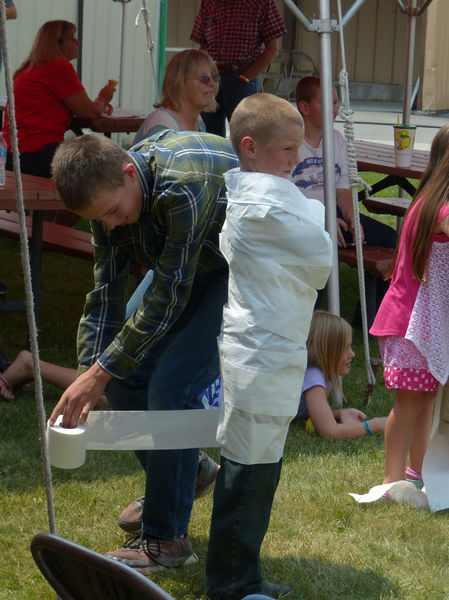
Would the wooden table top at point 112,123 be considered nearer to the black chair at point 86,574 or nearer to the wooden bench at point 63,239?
the wooden bench at point 63,239

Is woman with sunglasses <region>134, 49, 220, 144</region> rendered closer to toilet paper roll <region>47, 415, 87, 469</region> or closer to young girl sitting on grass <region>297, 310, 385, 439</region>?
young girl sitting on grass <region>297, 310, 385, 439</region>

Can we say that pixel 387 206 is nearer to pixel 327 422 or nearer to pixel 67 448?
pixel 327 422

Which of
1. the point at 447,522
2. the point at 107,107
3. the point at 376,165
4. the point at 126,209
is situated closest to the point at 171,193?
the point at 126,209

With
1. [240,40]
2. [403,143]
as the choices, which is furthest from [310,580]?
[240,40]

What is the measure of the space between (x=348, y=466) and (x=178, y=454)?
4.10ft

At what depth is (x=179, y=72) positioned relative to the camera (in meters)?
5.11

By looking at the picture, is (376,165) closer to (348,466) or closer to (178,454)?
(348,466)

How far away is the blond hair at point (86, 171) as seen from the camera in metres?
2.22

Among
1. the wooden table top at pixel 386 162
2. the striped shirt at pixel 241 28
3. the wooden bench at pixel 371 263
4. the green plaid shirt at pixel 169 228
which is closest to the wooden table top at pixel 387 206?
the wooden table top at pixel 386 162

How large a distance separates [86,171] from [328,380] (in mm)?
2327

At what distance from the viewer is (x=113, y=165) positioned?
2.26 metres

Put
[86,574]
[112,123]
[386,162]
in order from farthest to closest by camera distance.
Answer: [112,123], [386,162], [86,574]

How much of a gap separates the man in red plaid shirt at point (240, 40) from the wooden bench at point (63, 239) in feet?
7.08

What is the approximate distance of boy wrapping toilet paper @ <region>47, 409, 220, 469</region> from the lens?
231 cm
